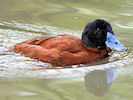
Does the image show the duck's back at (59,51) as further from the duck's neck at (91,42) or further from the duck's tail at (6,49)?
the duck's tail at (6,49)

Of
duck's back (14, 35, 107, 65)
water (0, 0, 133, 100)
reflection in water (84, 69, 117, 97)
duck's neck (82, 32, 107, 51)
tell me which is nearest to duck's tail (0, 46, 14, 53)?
water (0, 0, 133, 100)

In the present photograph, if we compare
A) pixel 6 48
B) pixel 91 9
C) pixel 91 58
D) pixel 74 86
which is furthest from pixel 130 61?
pixel 91 9

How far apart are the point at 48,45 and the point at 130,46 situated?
7.92 ft

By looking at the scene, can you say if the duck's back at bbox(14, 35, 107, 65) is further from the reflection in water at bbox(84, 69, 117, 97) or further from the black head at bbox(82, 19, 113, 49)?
the reflection in water at bbox(84, 69, 117, 97)

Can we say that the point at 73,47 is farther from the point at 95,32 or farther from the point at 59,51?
the point at 95,32

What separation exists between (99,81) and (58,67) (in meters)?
0.92

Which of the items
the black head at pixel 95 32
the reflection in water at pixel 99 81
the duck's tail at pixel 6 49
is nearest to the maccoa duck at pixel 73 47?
the black head at pixel 95 32

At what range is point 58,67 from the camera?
5.54m

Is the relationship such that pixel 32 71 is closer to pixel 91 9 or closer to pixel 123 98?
pixel 123 98

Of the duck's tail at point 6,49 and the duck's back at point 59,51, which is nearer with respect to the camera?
the duck's back at point 59,51

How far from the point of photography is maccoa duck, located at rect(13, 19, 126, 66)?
18.3ft

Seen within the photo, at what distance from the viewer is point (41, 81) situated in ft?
15.8

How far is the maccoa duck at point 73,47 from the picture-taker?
5570mm

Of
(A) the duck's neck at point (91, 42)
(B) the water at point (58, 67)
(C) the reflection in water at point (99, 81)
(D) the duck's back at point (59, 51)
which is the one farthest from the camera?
(A) the duck's neck at point (91, 42)
